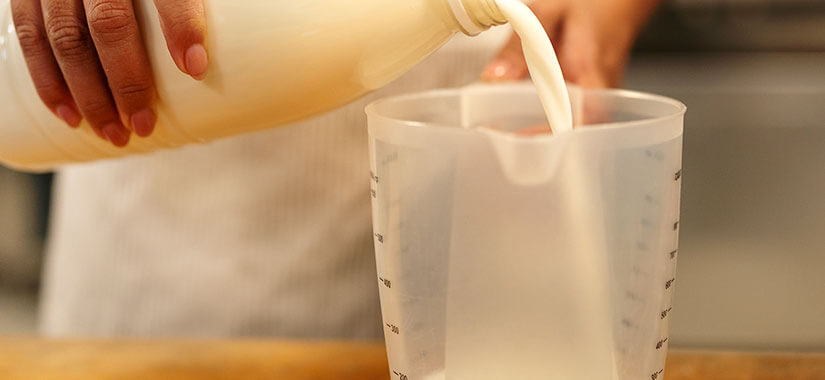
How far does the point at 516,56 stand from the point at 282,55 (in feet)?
0.73

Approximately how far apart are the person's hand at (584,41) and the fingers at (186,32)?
236 mm

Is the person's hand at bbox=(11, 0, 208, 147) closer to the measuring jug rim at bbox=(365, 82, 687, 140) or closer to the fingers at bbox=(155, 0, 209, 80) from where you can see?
the fingers at bbox=(155, 0, 209, 80)

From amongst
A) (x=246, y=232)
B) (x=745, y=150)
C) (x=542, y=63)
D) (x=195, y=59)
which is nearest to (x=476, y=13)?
(x=542, y=63)

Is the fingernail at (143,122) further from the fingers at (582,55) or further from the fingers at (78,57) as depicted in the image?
the fingers at (582,55)

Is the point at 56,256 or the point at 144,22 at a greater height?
the point at 144,22

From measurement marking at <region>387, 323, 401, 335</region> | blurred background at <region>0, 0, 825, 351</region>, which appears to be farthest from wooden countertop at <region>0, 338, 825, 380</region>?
blurred background at <region>0, 0, 825, 351</region>

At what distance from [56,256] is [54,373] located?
40cm

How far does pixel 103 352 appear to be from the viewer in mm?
695

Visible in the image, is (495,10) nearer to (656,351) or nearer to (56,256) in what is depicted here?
(656,351)

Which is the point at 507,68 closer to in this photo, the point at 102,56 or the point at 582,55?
the point at 582,55

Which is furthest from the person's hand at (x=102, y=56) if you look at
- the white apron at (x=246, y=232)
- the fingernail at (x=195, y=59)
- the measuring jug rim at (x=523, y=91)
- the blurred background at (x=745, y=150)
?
the blurred background at (x=745, y=150)

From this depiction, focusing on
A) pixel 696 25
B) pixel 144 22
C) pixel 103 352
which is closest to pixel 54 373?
pixel 103 352

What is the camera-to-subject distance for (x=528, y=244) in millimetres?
436

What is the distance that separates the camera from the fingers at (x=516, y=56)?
25.8 inches
